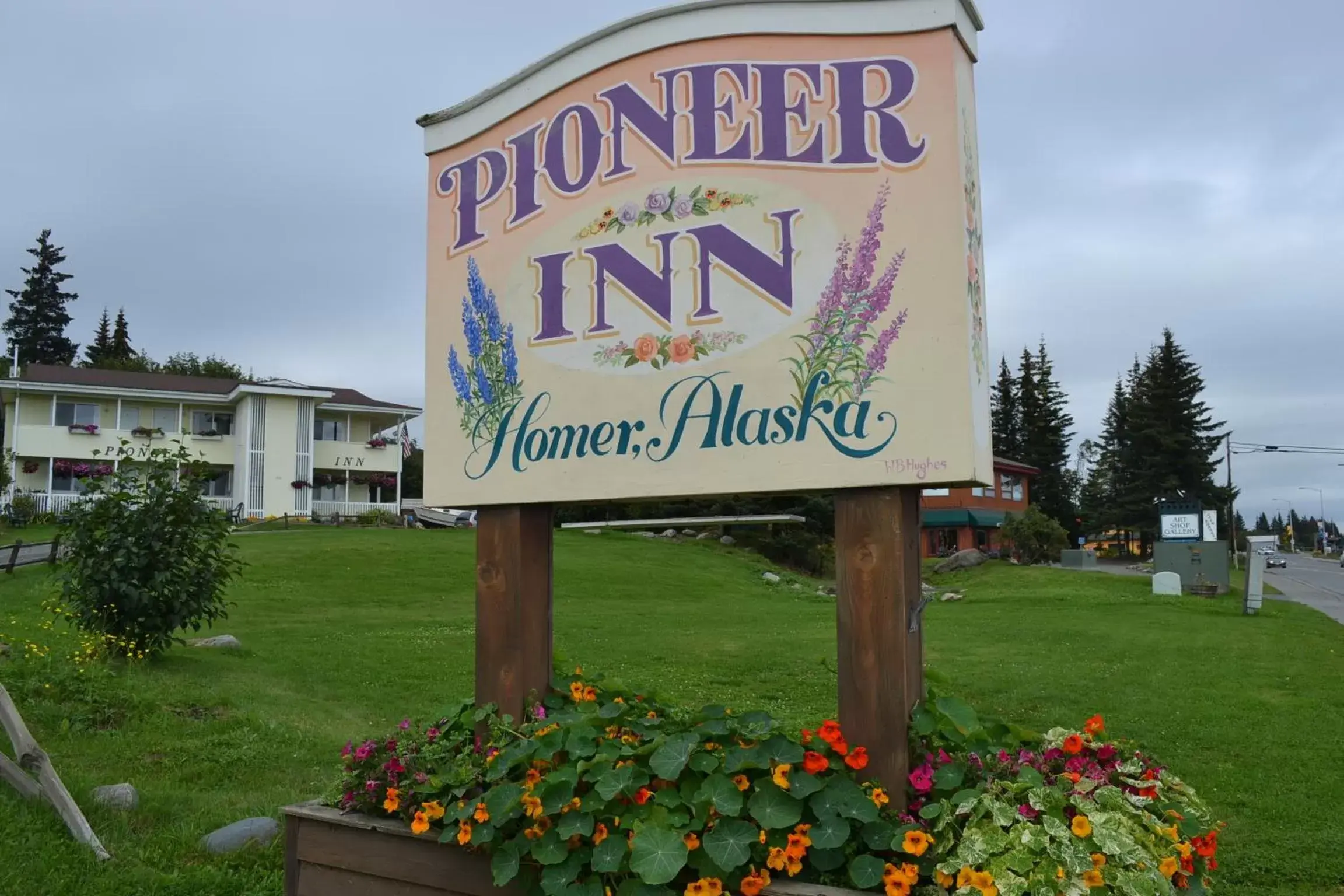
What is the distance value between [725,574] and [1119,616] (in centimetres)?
1214

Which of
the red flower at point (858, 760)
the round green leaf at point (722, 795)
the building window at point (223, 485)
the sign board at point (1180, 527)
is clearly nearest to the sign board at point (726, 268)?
the red flower at point (858, 760)

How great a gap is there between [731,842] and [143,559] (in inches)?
371

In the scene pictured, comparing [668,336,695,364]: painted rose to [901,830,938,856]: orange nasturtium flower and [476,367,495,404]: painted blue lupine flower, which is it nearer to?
[476,367,495,404]: painted blue lupine flower

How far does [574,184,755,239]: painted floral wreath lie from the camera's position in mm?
3984

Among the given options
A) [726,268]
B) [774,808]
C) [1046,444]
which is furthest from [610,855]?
[1046,444]

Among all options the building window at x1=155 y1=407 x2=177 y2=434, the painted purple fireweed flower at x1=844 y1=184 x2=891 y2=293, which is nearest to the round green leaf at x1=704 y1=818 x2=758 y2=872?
the painted purple fireweed flower at x1=844 y1=184 x2=891 y2=293

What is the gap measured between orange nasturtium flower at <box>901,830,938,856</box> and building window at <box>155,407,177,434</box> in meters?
44.0

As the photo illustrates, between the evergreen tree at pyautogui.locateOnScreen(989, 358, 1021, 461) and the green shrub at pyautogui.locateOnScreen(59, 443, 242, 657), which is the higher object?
the evergreen tree at pyautogui.locateOnScreen(989, 358, 1021, 461)

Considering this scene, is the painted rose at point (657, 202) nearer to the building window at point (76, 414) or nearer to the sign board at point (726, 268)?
the sign board at point (726, 268)

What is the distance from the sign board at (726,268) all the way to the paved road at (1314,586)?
2102cm

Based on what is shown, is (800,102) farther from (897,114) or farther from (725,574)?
(725,574)

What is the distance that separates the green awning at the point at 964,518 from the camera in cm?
5106

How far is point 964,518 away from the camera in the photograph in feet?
167

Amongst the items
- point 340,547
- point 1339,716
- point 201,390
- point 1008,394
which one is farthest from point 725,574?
point 1008,394
